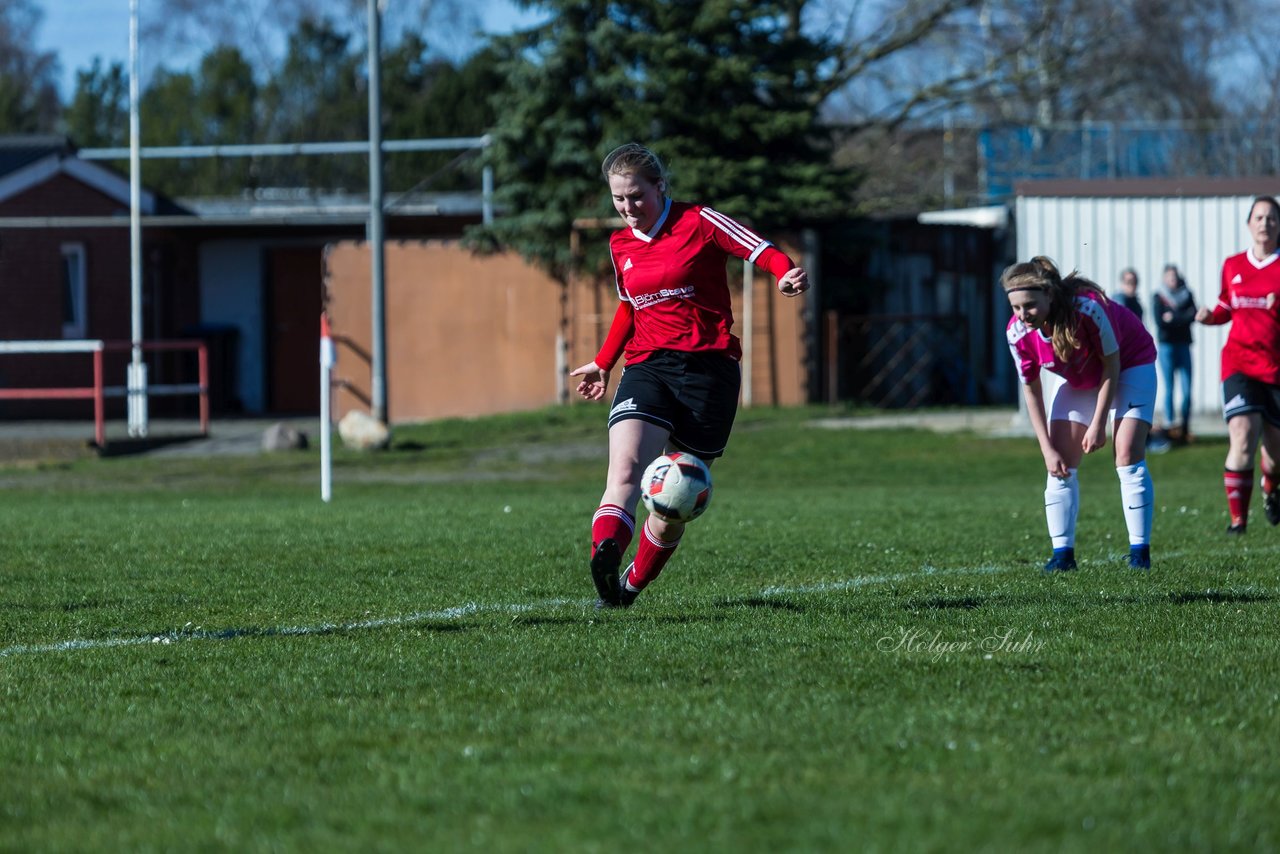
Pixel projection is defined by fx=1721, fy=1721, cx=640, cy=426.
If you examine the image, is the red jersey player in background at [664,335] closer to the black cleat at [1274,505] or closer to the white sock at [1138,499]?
the white sock at [1138,499]

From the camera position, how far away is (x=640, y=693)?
17.5ft

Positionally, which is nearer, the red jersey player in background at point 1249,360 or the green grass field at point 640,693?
the green grass field at point 640,693

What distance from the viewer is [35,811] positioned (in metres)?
4.11

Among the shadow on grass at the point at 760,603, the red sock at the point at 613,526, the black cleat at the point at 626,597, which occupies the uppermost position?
the red sock at the point at 613,526

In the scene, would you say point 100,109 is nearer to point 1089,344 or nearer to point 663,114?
point 663,114

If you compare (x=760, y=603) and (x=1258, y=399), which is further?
(x=1258, y=399)

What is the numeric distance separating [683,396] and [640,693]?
6.91 ft

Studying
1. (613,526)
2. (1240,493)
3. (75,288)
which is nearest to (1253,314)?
(1240,493)

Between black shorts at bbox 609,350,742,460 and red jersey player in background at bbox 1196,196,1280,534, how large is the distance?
14.9ft

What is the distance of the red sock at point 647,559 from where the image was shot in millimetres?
7227

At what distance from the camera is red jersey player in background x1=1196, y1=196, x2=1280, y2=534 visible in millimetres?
10656

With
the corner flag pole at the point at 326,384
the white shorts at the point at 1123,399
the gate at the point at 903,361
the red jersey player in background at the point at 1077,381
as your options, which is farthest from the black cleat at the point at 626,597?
the gate at the point at 903,361

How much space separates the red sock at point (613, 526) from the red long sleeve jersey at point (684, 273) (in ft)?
2.43

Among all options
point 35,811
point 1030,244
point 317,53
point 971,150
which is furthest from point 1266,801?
point 317,53
